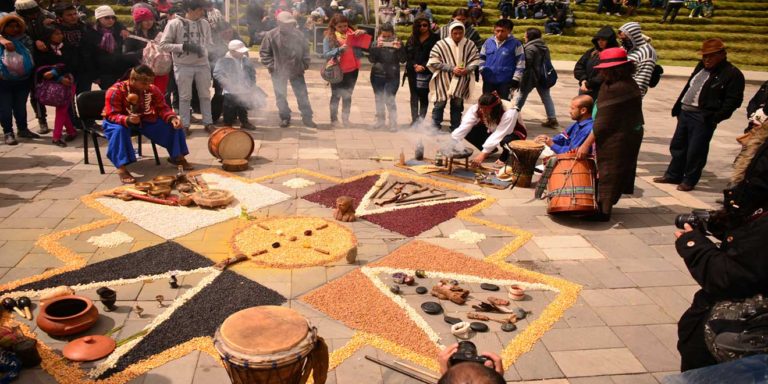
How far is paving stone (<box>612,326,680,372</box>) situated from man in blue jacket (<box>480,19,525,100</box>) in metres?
5.88

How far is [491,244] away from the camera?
5.72 meters

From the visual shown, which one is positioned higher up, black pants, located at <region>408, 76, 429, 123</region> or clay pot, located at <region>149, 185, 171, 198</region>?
black pants, located at <region>408, 76, 429, 123</region>

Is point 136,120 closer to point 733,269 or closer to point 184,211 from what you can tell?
point 184,211

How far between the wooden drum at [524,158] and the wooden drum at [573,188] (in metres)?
0.80

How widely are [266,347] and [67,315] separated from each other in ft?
7.07

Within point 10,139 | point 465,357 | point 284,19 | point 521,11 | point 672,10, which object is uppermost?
point 672,10

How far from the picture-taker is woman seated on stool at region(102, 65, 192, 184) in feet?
23.0

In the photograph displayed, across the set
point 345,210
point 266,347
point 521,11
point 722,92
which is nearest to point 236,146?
point 345,210

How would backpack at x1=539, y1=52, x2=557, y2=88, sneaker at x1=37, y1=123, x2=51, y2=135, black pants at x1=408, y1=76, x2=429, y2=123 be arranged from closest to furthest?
sneaker at x1=37, y1=123, x2=51, y2=135
black pants at x1=408, y1=76, x2=429, y2=123
backpack at x1=539, y1=52, x2=557, y2=88

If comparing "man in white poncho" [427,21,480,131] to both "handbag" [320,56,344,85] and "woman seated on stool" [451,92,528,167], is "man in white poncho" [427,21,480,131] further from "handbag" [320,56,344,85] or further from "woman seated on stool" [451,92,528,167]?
"handbag" [320,56,344,85]

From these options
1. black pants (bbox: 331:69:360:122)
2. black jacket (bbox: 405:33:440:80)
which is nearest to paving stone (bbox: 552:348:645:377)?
black jacket (bbox: 405:33:440:80)

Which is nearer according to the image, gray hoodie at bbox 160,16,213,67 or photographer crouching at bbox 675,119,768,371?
photographer crouching at bbox 675,119,768,371

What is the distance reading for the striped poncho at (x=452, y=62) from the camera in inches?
357

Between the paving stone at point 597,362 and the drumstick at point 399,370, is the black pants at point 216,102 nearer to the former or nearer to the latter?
the drumstick at point 399,370
